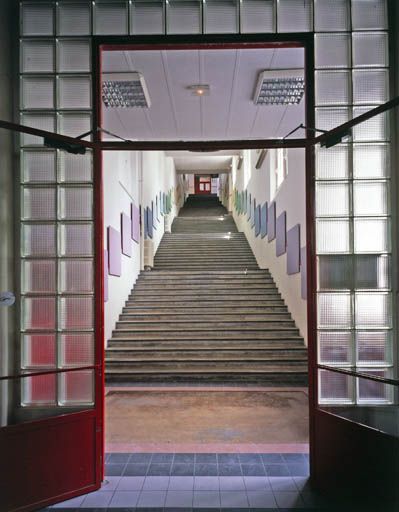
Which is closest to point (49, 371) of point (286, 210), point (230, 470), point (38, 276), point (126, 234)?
point (38, 276)

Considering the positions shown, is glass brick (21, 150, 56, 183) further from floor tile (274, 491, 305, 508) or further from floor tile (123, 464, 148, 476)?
floor tile (274, 491, 305, 508)

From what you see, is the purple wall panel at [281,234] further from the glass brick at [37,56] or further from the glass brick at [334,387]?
the glass brick at [37,56]

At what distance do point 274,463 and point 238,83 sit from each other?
3498 mm

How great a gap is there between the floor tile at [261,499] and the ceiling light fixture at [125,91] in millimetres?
3672

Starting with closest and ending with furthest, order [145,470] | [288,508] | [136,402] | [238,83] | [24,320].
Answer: [288,508]
[24,320]
[145,470]
[238,83]
[136,402]

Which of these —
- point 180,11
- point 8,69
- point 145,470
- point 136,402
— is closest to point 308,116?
point 180,11

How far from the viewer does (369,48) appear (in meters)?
2.81

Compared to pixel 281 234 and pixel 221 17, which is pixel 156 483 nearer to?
pixel 221 17

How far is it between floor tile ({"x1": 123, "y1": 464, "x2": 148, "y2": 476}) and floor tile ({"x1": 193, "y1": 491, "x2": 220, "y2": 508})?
0.53m

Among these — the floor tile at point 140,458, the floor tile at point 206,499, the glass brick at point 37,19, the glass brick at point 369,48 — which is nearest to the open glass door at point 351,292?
the glass brick at point 369,48

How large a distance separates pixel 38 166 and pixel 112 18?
1.13 meters

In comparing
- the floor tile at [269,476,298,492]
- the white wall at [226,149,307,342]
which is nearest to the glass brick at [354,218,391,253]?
the floor tile at [269,476,298,492]

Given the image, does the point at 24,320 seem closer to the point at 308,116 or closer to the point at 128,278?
the point at 308,116

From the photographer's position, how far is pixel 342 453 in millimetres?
2617
